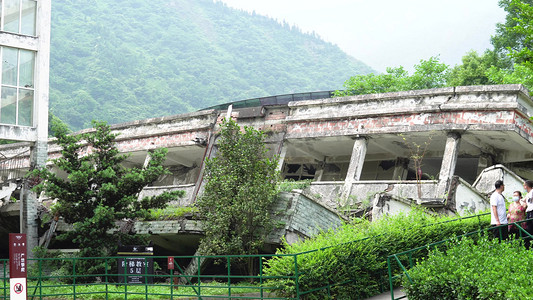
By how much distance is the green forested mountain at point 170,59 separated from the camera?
8769 centimetres

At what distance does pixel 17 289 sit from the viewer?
13297 mm

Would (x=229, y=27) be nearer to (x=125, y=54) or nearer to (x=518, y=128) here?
(x=125, y=54)

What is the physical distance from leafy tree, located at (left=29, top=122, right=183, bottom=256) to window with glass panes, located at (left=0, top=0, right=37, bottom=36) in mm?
5870

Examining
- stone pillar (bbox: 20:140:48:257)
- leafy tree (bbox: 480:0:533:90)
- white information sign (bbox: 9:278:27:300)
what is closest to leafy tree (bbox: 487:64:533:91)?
leafy tree (bbox: 480:0:533:90)

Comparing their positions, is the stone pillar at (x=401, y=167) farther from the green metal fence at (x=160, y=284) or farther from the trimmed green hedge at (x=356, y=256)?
the trimmed green hedge at (x=356, y=256)

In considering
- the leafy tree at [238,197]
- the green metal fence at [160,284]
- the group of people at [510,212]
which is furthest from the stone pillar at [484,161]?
the group of people at [510,212]

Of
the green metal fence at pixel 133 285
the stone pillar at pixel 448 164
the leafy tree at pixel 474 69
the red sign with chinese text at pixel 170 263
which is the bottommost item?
the green metal fence at pixel 133 285

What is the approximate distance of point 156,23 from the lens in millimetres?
128125

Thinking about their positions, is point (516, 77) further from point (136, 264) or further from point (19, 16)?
point (136, 264)

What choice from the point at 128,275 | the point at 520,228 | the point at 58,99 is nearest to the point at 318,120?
the point at 128,275

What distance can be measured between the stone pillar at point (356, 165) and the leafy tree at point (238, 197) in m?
4.34

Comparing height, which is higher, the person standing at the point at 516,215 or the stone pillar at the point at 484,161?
the stone pillar at the point at 484,161

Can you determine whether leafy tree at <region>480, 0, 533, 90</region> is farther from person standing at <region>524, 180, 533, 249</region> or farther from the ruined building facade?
the ruined building facade

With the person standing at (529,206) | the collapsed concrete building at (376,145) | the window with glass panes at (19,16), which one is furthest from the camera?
the window with glass panes at (19,16)
